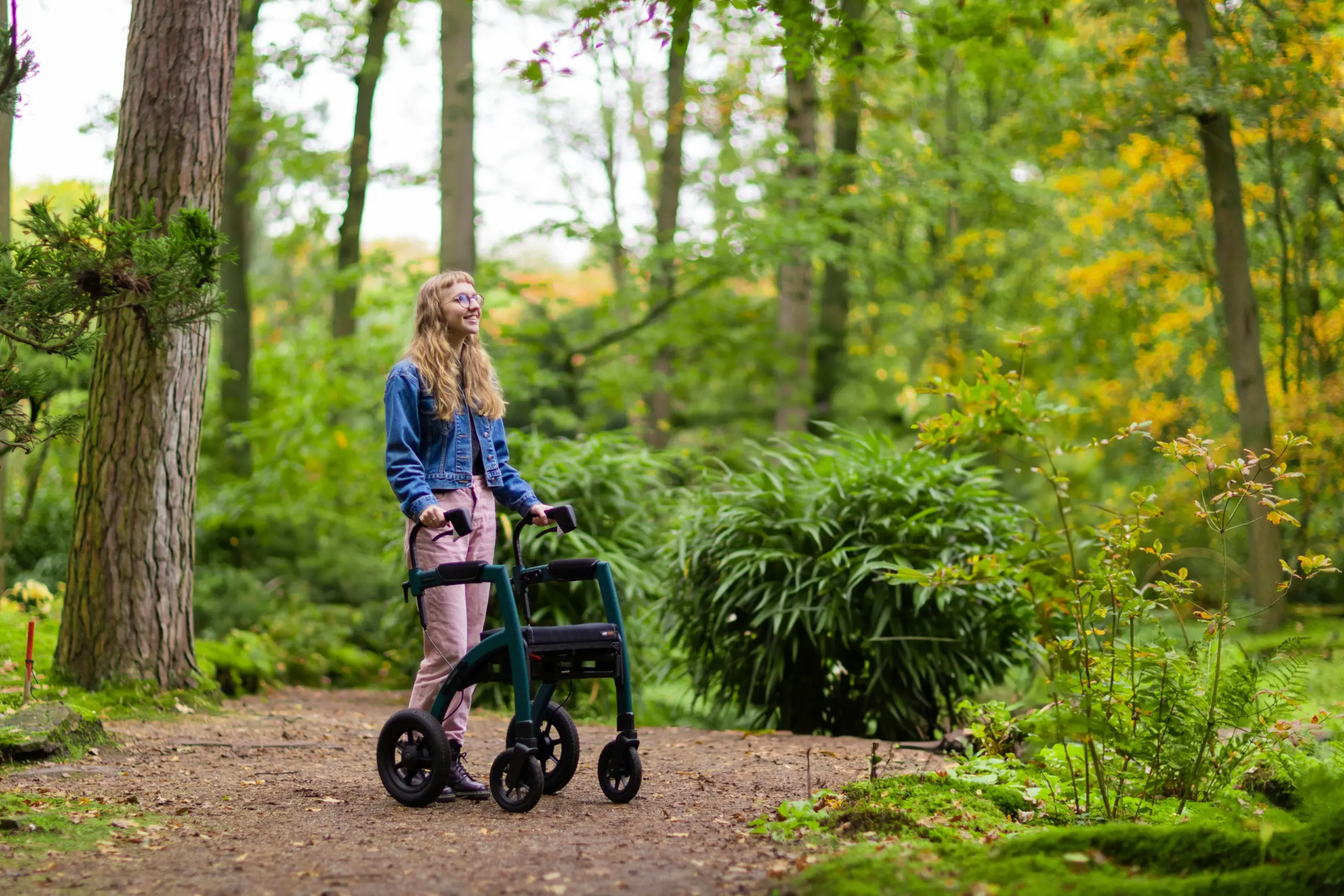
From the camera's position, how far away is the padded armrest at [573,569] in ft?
12.3

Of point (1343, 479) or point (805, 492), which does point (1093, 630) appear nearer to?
point (805, 492)

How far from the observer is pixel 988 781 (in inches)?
149

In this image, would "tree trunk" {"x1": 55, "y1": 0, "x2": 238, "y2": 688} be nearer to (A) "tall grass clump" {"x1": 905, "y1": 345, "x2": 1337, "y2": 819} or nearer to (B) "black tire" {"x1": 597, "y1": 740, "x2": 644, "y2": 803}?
(B) "black tire" {"x1": 597, "y1": 740, "x2": 644, "y2": 803}

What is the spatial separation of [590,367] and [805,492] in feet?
25.7

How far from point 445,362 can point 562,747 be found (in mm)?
1468

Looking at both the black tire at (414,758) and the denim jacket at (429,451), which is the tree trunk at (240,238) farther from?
the black tire at (414,758)

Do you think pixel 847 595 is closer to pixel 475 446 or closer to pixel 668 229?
pixel 475 446

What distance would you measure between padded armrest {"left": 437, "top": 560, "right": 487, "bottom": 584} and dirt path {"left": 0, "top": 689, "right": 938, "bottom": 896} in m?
0.78

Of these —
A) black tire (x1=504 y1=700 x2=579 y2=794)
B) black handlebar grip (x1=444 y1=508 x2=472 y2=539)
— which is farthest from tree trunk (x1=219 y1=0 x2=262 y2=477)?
black handlebar grip (x1=444 y1=508 x2=472 y2=539)

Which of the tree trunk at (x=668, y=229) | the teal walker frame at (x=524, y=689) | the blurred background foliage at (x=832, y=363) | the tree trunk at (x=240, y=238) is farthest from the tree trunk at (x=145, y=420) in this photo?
the tree trunk at (x=668, y=229)

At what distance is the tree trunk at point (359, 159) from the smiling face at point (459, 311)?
933 centimetres

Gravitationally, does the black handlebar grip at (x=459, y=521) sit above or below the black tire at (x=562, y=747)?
above

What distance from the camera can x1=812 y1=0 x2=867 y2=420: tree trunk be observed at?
12.3m

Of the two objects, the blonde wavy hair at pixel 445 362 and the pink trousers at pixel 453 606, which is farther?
the blonde wavy hair at pixel 445 362
